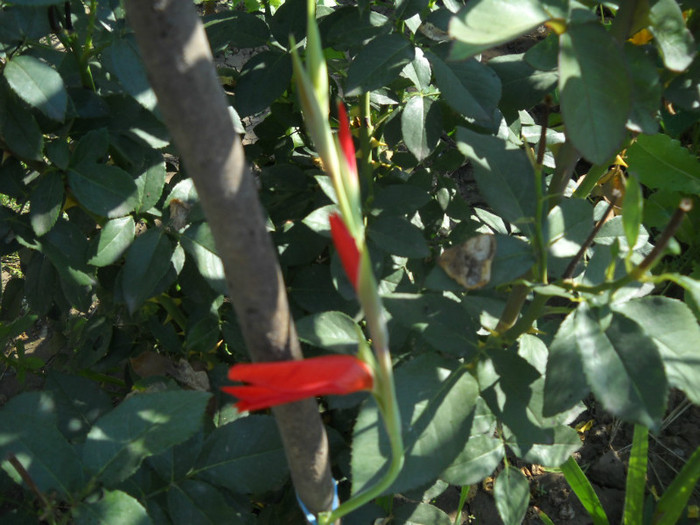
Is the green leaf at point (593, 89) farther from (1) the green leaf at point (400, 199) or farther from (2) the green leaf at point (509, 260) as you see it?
(1) the green leaf at point (400, 199)

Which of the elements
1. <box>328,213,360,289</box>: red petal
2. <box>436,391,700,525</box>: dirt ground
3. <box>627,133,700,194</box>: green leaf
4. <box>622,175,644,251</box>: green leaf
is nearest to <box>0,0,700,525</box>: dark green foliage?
<box>622,175,644,251</box>: green leaf

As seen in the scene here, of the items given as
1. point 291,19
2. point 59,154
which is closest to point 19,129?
point 59,154

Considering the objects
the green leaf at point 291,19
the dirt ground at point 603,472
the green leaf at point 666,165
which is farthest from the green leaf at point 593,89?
the green leaf at point 666,165

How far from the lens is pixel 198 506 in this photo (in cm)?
80

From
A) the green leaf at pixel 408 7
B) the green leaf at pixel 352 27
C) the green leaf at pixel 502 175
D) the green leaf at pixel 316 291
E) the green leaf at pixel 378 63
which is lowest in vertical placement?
the green leaf at pixel 316 291

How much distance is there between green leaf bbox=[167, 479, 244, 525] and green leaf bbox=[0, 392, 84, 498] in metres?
0.12

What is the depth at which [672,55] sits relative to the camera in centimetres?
67

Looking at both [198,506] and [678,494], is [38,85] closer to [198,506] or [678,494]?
[198,506]

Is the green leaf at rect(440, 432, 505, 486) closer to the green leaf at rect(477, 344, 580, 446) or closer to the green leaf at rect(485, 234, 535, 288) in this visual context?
the green leaf at rect(477, 344, 580, 446)

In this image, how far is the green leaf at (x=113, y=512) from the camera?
68cm

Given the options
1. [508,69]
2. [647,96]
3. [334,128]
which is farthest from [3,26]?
[647,96]

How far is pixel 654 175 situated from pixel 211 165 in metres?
1.78

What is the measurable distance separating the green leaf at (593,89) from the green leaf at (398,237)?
0.99ft

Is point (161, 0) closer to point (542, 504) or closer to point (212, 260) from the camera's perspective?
point (212, 260)
